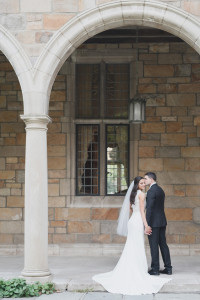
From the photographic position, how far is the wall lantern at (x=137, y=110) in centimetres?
983

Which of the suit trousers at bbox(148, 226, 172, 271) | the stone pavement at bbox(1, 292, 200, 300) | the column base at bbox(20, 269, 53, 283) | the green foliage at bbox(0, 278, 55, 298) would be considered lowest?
the stone pavement at bbox(1, 292, 200, 300)

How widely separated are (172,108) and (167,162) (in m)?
1.10

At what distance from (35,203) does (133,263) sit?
177cm

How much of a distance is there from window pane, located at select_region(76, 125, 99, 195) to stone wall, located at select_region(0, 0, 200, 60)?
315 cm

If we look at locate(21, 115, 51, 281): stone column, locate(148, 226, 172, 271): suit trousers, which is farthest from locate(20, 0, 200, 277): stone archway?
locate(148, 226, 172, 271): suit trousers

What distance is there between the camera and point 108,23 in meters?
7.98

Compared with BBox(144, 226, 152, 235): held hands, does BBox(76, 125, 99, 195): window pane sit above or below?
above

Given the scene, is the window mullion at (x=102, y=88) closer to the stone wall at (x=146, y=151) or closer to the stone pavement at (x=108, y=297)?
the stone wall at (x=146, y=151)

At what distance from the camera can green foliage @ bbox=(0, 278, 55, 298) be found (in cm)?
735

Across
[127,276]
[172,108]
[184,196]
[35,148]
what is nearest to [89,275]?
[127,276]

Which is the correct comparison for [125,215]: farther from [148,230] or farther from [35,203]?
[35,203]

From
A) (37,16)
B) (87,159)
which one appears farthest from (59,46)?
(87,159)

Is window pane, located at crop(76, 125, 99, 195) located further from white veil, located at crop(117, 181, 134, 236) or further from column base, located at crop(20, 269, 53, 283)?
column base, located at crop(20, 269, 53, 283)

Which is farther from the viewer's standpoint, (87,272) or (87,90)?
(87,90)
